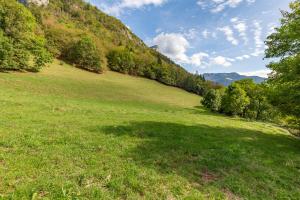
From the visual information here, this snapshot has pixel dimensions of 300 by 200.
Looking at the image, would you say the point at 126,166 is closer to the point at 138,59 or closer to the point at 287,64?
the point at 287,64

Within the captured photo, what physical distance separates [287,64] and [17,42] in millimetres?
52362

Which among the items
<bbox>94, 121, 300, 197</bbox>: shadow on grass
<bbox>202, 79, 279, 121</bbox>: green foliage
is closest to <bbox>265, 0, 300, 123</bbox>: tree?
<bbox>94, 121, 300, 197</bbox>: shadow on grass

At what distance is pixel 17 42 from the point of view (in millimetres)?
46719

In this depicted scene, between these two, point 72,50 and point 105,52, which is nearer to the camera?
point 72,50

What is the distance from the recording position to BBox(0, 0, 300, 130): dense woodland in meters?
18.9

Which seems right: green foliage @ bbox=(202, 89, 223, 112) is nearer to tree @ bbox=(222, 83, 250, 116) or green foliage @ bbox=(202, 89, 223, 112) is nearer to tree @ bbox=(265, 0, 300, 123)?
tree @ bbox=(222, 83, 250, 116)

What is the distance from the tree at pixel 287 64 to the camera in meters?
17.5

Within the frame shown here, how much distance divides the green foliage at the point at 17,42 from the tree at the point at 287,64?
4629cm

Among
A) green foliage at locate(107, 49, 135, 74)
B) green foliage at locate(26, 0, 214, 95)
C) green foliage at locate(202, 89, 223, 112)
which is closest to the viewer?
green foliage at locate(202, 89, 223, 112)

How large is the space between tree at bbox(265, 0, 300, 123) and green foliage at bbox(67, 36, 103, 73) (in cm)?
6987

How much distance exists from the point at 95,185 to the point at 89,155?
8.90 ft

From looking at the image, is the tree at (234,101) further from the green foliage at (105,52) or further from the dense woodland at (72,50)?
the green foliage at (105,52)

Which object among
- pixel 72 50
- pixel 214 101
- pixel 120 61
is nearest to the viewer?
pixel 214 101

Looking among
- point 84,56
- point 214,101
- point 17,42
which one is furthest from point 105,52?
point 214,101
